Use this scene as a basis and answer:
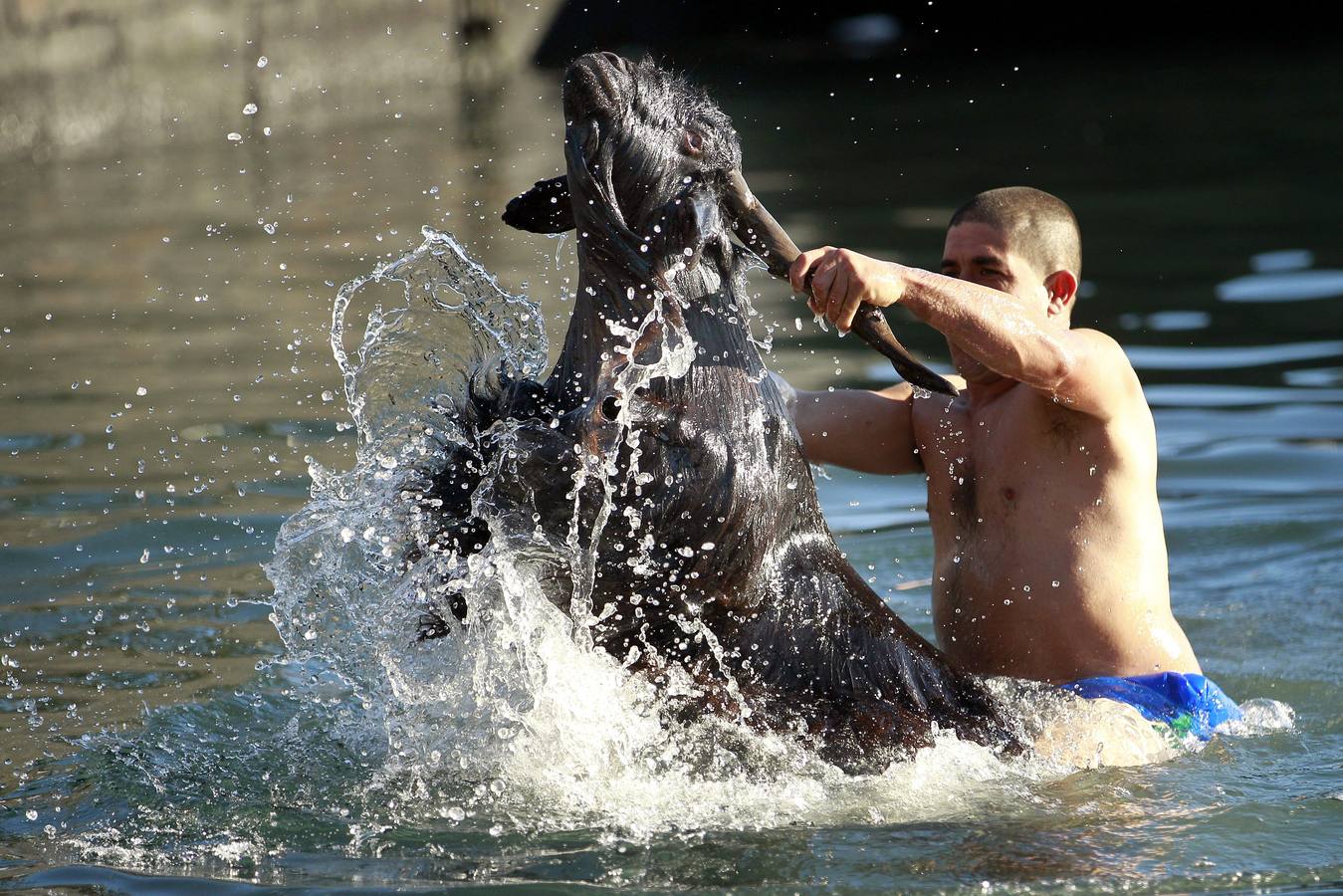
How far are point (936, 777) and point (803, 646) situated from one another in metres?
0.40

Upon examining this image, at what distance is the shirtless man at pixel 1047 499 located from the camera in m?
4.01

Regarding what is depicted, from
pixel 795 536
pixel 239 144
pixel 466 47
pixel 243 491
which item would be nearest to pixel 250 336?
pixel 243 491

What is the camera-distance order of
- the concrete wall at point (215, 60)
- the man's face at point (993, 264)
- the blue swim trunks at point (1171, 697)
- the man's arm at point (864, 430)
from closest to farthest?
the blue swim trunks at point (1171, 697), the man's face at point (993, 264), the man's arm at point (864, 430), the concrete wall at point (215, 60)

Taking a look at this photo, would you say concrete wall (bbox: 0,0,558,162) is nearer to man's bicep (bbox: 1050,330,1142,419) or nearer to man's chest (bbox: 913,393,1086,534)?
man's chest (bbox: 913,393,1086,534)

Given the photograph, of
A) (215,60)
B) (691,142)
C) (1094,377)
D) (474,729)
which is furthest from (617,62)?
(215,60)

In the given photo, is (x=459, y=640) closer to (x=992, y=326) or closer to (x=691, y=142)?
(x=691, y=142)

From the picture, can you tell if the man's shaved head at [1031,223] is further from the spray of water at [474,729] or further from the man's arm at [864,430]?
the spray of water at [474,729]

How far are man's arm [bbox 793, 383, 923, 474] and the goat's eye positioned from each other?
1582 millimetres

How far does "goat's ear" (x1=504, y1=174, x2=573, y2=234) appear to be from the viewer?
3.11m

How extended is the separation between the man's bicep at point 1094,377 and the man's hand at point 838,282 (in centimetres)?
84

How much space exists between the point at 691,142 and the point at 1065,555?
1.61 metres

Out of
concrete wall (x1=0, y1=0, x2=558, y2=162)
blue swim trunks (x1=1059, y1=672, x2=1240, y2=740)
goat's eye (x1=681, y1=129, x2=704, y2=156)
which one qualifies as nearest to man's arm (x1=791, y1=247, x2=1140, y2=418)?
goat's eye (x1=681, y1=129, x2=704, y2=156)

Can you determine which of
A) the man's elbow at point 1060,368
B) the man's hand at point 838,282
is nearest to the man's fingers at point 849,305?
the man's hand at point 838,282

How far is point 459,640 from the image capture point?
3.22m
